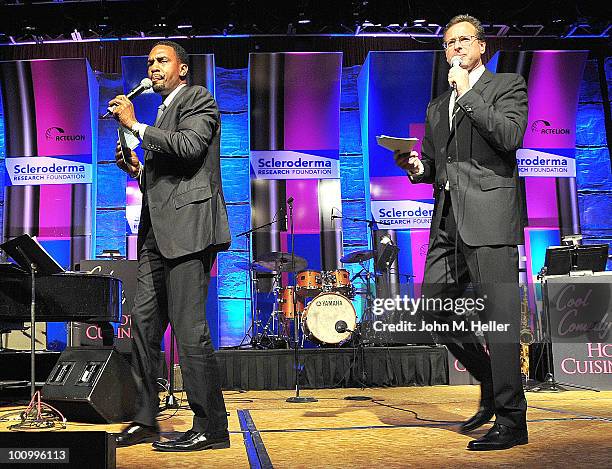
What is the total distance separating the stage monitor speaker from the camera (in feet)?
12.3

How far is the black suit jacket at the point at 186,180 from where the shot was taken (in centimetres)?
270

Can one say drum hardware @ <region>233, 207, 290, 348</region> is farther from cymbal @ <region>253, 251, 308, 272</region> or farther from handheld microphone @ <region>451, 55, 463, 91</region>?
handheld microphone @ <region>451, 55, 463, 91</region>

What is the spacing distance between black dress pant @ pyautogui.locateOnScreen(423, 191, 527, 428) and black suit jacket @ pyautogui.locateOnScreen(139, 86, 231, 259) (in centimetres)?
94

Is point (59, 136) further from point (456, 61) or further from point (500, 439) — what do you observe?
point (500, 439)

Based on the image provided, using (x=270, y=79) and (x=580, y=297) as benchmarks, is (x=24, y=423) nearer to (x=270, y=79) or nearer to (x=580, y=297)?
(x=580, y=297)

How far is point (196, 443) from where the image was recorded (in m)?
2.61

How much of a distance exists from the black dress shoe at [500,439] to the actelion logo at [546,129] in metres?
7.60

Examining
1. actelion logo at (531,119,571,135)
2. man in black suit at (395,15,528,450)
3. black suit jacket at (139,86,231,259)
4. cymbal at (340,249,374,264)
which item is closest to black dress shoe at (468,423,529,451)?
man in black suit at (395,15,528,450)

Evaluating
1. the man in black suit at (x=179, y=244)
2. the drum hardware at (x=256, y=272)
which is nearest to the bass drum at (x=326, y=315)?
the drum hardware at (x=256, y=272)

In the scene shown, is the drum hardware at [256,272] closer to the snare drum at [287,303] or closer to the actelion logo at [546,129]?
the snare drum at [287,303]

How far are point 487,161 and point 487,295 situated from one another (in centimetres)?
56

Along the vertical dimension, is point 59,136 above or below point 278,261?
above

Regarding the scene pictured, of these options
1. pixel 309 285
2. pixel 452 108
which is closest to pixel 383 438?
pixel 452 108

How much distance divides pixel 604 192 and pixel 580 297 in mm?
4463
